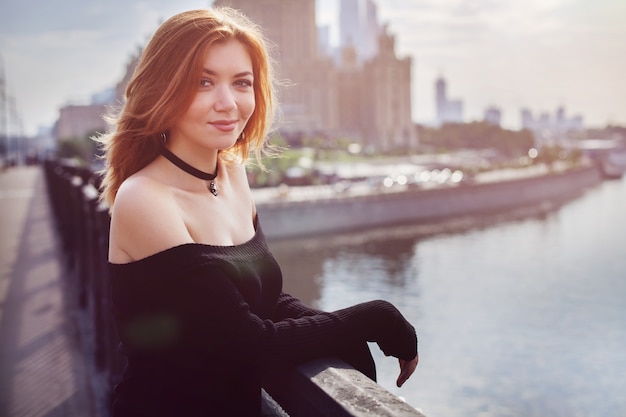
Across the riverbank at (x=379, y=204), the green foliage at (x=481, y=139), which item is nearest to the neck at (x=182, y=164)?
the riverbank at (x=379, y=204)

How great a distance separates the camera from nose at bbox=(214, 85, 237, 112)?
1.54 m

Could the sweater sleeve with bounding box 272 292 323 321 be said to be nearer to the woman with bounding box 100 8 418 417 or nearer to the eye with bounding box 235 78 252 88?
the woman with bounding box 100 8 418 417

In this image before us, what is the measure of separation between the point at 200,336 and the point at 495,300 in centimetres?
2242

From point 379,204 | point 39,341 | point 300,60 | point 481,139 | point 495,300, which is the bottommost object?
point 495,300

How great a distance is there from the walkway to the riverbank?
18828 mm

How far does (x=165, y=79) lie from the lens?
1495 mm

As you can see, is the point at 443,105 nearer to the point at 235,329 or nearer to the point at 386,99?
the point at 386,99

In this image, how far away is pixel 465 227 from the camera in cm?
3400

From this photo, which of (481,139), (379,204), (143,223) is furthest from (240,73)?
(481,139)

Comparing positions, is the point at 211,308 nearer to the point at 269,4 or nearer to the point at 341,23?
the point at 269,4

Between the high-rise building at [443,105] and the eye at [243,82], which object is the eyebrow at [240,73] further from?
the high-rise building at [443,105]

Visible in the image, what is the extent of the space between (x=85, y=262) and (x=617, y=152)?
90318 mm

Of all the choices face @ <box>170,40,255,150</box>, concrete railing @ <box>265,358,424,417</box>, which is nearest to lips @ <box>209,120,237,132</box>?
face @ <box>170,40,255,150</box>

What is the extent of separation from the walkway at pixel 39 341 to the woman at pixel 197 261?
2.32 meters
